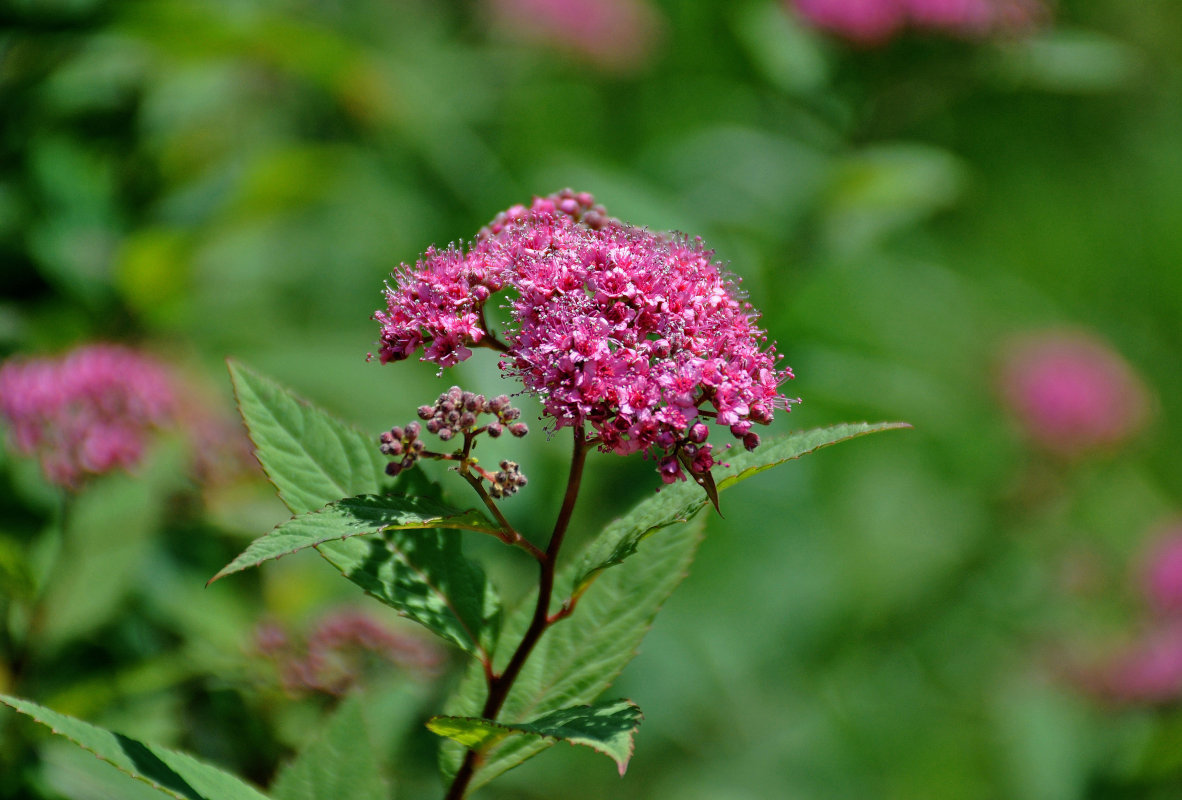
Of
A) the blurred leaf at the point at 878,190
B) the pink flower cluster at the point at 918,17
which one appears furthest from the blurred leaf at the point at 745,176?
the pink flower cluster at the point at 918,17

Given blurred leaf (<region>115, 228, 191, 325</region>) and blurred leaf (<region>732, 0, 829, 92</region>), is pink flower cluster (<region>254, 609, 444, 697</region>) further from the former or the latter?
blurred leaf (<region>732, 0, 829, 92</region>)

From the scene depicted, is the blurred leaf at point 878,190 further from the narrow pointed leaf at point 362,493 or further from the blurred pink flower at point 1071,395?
the narrow pointed leaf at point 362,493

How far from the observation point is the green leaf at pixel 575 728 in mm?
896

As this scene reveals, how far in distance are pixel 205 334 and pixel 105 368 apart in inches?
23.7

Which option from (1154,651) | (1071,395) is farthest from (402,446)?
(1071,395)

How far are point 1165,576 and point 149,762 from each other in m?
3.11

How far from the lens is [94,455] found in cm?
173

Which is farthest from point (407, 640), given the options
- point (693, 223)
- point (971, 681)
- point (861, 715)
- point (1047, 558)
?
point (1047, 558)

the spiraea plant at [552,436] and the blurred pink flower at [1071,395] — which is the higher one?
the blurred pink flower at [1071,395]

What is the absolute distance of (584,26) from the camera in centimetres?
393

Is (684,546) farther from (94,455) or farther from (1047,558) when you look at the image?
(1047,558)

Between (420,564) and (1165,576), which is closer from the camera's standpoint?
(420,564)

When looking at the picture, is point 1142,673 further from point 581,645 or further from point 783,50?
point 581,645

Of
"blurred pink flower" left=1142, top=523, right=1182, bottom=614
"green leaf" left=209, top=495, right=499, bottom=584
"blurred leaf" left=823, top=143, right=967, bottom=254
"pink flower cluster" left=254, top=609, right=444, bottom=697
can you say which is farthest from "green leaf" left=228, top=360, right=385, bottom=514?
"blurred pink flower" left=1142, top=523, right=1182, bottom=614
